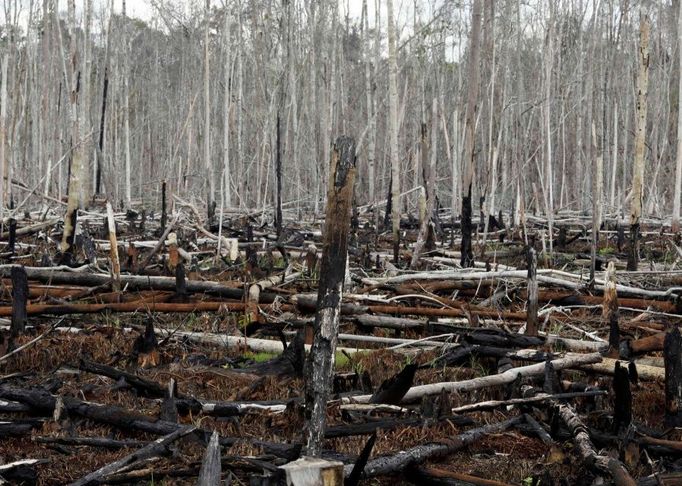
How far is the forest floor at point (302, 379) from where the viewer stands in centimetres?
300

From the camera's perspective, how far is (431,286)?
6.45 metres

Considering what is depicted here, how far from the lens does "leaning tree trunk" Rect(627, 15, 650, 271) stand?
772 centimetres

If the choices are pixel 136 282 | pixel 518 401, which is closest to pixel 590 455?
pixel 518 401

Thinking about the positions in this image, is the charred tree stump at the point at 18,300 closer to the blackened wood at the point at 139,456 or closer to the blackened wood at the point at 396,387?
the blackened wood at the point at 139,456

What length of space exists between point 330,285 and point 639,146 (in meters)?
6.63

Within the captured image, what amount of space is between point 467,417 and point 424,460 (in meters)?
0.61

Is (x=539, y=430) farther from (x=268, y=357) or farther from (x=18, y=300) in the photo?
(x=18, y=300)

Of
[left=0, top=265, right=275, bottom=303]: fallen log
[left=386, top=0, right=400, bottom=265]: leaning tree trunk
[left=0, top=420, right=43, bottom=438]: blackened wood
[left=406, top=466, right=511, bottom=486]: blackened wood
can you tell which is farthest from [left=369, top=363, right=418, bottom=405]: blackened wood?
[left=386, top=0, right=400, bottom=265]: leaning tree trunk

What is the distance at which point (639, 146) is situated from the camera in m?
8.27

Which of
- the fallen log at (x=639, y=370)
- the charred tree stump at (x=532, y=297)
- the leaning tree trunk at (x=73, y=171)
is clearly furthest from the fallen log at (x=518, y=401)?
the leaning tree trunk at (x=73, y=171)

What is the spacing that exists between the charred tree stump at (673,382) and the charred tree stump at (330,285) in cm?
159

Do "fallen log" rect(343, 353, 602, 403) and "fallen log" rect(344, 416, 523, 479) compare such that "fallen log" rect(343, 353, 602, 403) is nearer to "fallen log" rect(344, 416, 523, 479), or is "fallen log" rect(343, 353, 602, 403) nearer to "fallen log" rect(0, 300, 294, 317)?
"fallen log" rect(344, 416, 523, 479)

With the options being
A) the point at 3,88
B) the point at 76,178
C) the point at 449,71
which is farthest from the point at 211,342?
the point at 449,71

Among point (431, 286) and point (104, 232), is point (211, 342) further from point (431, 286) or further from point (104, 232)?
point (104, 232)
